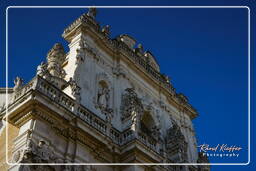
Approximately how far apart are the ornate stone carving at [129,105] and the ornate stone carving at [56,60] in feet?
8.90

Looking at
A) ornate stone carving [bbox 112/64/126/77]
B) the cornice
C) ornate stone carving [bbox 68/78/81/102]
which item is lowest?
ornate stone carving [bbox 68/78/81/102]

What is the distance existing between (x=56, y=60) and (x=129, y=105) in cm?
328

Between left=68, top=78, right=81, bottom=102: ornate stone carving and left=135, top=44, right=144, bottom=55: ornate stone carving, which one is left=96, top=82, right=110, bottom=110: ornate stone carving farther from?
left=135, top=44, right=144, bottom=55: ornate stone carving

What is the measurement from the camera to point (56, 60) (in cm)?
1480

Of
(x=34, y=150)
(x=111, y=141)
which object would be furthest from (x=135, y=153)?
(x=34, y=150)

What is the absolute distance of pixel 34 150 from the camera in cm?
1048

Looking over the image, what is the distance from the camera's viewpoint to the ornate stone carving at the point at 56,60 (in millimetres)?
14555

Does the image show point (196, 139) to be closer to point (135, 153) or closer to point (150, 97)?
point (150, 97)

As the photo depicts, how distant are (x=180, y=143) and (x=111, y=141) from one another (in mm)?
4929

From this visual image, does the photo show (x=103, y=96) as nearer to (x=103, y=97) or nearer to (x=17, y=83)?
(x=103, y=97)

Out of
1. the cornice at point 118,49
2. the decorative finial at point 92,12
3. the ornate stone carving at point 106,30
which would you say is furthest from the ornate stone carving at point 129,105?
the decorative finial at point 92,12

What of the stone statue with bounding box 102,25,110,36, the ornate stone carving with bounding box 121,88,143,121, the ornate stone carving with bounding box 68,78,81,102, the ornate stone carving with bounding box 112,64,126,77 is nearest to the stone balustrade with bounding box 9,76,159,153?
the ornate stone carving with bounding box 68,78,81,102

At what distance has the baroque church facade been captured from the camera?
11.2 m

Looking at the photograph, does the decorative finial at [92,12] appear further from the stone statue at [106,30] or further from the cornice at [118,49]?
the stone statue at [106,30]
